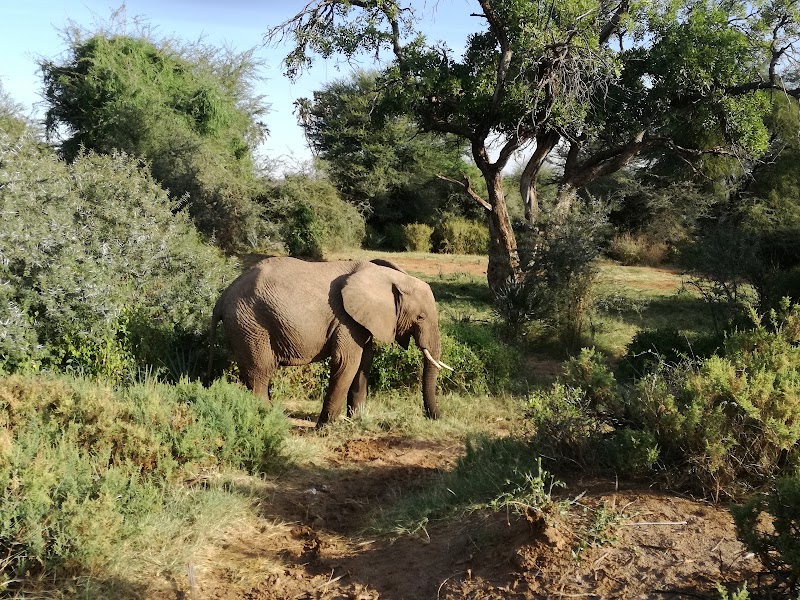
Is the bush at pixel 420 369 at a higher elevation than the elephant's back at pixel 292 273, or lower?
lower

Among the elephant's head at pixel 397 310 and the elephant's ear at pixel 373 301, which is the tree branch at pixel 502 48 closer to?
the elephant's head at pixel 397 310

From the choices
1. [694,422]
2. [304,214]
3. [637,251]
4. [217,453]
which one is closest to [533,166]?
[304,214]

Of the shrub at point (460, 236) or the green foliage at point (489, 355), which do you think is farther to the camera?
the shrub at point (460, 236)

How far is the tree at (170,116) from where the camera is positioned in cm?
1920

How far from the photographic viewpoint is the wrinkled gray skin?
23.0 ft

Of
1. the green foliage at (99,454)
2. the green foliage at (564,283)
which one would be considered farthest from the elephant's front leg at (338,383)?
the green foliage at (564,283)

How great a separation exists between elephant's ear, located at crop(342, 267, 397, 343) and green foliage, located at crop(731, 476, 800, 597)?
14.7ft

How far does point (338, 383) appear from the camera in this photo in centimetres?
723

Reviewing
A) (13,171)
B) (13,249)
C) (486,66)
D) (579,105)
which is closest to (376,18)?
(486,66)

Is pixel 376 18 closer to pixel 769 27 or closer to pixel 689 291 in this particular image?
pixel 769 27

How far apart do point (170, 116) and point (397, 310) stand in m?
16.4

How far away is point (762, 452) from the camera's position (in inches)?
157

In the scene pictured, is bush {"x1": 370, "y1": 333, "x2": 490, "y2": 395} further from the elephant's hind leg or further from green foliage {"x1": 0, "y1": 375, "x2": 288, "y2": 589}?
green foliage {"x1": 0, "y1": 375, "x2": 288, "y2": 589}

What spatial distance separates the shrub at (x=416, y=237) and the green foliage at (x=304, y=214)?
21.3 feet
